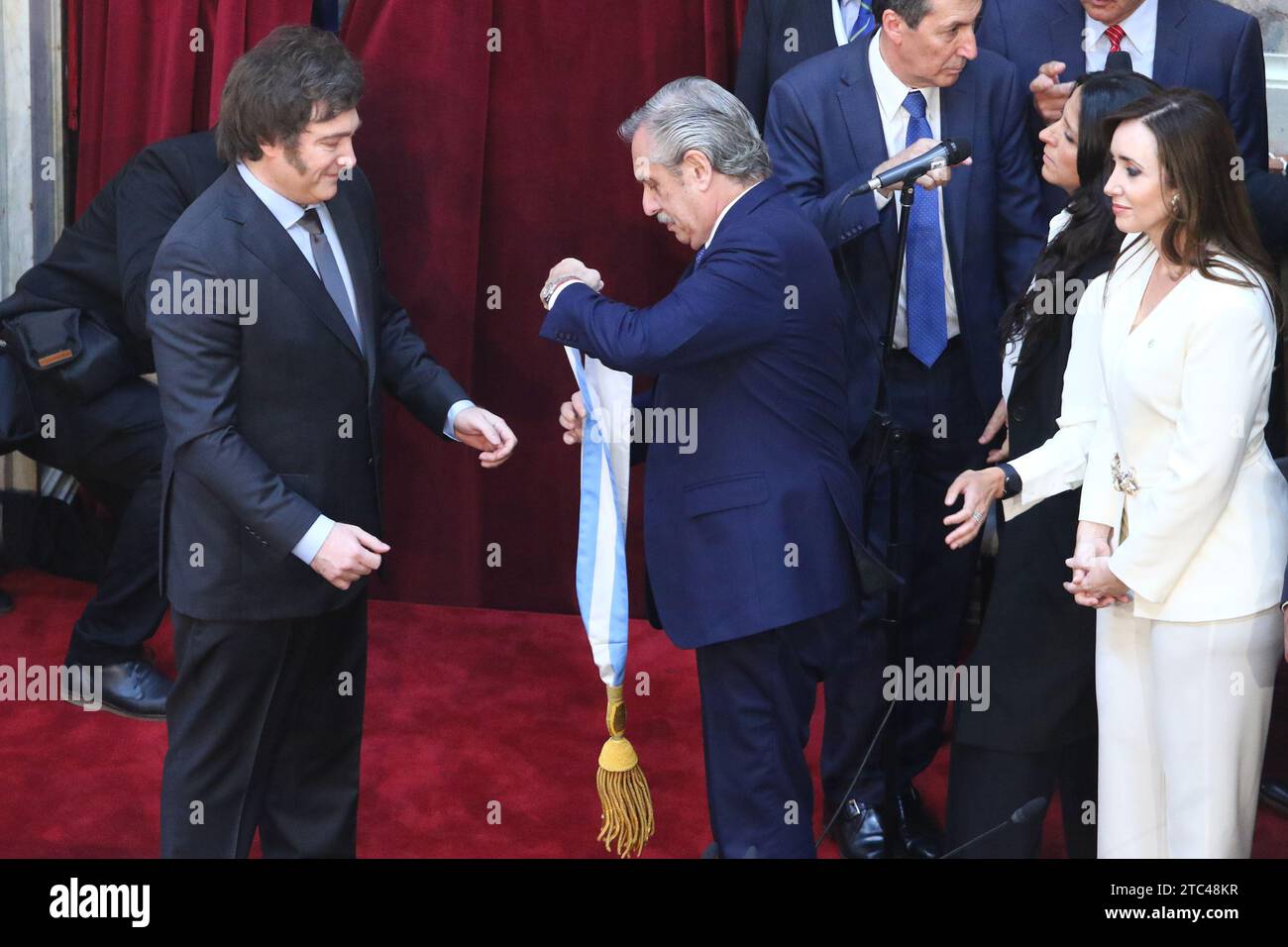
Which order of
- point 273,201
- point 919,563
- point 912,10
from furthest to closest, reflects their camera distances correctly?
point 919,563 < point 912,10 < point 273,201

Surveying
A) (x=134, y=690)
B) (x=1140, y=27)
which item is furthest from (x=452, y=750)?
(x=1140, y=27)

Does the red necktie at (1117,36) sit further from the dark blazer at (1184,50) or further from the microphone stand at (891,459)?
the microphone stand at (891,459)

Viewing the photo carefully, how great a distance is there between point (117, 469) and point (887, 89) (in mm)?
2329

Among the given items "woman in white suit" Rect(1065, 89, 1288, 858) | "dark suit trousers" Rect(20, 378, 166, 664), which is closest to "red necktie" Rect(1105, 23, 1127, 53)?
"woman in white suit" Rect(1065, 89, 1288, 858)

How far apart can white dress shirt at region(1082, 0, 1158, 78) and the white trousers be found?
5.03ft

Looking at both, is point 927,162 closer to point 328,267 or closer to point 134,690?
point 328,267

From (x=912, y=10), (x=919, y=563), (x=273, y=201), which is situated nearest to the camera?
(x=273, y=201)

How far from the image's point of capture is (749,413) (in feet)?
9.93

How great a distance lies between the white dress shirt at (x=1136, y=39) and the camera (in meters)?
3.87

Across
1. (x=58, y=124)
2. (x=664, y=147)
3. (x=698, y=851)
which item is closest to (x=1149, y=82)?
(x=664, y=147)

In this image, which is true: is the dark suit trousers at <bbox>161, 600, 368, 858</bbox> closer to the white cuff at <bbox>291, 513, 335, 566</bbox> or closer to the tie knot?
the white cuff at <bbox>291, 513, 335, 566</bbox>

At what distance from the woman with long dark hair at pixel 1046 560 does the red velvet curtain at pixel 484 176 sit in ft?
5.64

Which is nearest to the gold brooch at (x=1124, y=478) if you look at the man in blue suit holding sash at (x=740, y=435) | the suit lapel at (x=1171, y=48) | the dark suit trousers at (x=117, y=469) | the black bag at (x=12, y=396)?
the man in blue suit holding sash at (x=740, y=435)

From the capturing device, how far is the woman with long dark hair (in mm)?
3141
